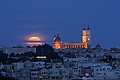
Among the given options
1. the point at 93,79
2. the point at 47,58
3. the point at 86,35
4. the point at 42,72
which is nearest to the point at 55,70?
the point at 42,72

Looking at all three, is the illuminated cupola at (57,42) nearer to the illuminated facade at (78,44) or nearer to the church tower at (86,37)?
the illuminated facade at (78,44)

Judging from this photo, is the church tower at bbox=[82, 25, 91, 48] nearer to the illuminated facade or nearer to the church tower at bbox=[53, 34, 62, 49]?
the illuminated facade

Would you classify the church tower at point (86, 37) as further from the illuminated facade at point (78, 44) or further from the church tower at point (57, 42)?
the church tower at point (57, 42)

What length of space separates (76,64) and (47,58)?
52.6ft

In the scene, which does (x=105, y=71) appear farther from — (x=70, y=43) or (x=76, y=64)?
(x=70, y=43)

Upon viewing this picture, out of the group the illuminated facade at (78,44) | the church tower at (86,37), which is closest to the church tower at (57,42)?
the illuminated facade at (78,44)

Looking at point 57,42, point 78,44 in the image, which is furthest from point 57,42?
point 78,44

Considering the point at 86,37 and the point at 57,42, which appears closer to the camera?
the point at 57,42

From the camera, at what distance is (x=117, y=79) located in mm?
53594

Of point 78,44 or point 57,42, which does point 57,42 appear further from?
point 78,44

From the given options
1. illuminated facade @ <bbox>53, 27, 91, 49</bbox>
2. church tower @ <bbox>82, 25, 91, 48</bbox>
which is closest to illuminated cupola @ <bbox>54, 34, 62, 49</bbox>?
illuminated facade @ <bbox>53, 27, 91, 49</bbox>

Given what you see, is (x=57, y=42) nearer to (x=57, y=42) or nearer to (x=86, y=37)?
(x=57, y=42)

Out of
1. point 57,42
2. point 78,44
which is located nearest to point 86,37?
point 78,44

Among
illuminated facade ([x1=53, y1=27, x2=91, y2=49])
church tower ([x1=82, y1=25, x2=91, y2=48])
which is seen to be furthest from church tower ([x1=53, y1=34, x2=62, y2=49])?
church tower ([x1=82, y1=25, x2=91, y2=48])
